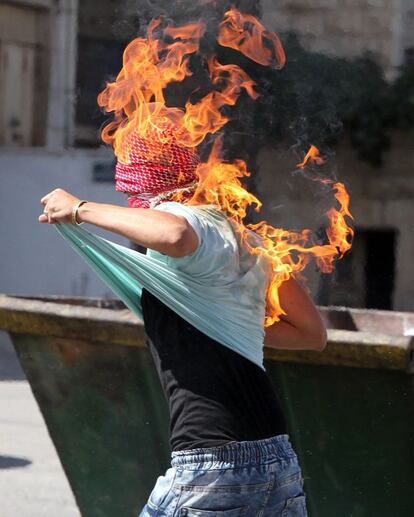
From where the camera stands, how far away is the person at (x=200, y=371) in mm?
2727

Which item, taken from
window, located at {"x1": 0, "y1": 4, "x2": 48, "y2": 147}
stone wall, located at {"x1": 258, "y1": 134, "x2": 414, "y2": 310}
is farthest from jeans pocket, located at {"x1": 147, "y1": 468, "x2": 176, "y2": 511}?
window, located at {"x1": 0, "y1": 4, "x2": 48, "y2": 147}

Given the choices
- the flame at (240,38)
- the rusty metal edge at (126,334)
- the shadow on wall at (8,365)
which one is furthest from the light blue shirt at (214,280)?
the shadow on wall at (8,365)

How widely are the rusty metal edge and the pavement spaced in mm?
A: 1515

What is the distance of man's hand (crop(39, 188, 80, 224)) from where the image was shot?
9.30 ft

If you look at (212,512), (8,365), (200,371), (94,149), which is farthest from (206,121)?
(94,149)

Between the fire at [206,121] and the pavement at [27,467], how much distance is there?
97.7 inches

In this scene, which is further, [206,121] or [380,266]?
[380,266]

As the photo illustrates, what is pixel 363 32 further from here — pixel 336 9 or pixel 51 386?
pixel 51 386

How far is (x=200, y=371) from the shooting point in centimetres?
280

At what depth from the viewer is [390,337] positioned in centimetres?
381

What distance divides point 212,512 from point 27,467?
12.9ft

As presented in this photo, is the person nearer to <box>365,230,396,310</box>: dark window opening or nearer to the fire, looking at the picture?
the fire

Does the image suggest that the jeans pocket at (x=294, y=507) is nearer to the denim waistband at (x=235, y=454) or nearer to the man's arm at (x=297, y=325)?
the denim waistband at (x=235, y=454)

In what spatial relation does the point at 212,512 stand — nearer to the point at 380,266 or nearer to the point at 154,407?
the point at 154,407
